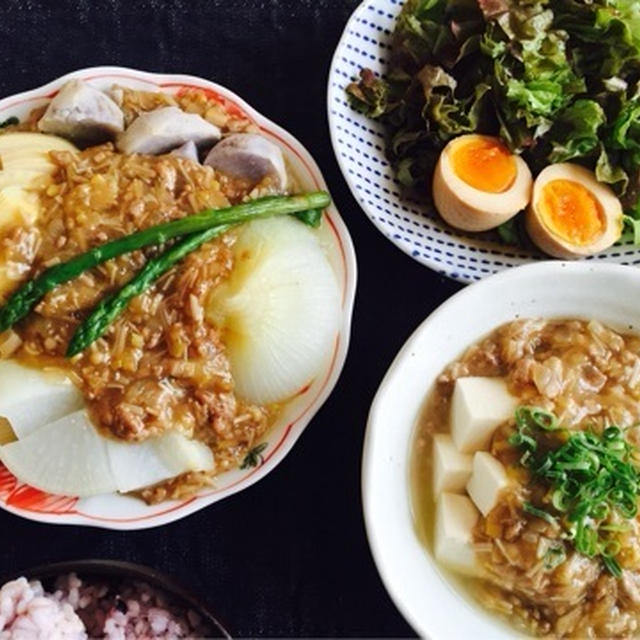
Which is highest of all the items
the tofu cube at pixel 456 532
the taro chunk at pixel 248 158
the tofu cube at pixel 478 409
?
the taro chunk at pixel 248 158

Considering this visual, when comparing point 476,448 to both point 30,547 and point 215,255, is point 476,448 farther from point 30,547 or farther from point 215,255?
point 30,547

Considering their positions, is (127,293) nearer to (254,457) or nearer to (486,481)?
(254,457)

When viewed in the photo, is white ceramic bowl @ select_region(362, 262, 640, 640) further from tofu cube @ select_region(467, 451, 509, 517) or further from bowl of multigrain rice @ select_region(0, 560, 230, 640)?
bowl of multigrain rice @ select_region(0, 560, 230, 640)

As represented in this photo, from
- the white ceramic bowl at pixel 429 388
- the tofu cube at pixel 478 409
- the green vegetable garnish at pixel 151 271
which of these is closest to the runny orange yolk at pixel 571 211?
the white ceramic bowl at pixel 429 388

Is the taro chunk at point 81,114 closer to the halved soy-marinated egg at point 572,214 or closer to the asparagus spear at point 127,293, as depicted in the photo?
the asparagus spear at point 127,293

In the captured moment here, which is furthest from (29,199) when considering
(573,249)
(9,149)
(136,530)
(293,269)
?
(573,249)

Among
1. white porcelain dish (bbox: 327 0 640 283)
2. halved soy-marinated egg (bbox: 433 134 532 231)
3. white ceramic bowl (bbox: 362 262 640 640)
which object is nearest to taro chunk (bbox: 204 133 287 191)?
white porcelain dish (bbox: 327 0 640 283)

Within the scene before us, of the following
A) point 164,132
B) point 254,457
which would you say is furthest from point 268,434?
point 164,132
